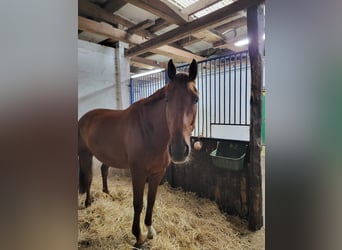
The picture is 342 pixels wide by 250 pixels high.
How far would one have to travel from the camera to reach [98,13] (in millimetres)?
750

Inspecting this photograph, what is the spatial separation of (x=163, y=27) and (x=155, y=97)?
37cm

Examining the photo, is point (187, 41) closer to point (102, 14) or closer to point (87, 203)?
point (102, 14)

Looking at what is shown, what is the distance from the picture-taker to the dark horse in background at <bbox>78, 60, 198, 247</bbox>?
0.78 meters

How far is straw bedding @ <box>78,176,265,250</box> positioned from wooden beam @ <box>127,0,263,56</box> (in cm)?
66

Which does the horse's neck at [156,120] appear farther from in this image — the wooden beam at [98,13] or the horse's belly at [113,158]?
the wooden beam at [98,13]

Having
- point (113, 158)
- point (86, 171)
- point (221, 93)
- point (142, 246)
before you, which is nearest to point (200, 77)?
point (221, 93)

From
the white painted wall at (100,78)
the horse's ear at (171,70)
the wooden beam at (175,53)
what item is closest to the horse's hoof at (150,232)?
the white painted wall at (100,78)

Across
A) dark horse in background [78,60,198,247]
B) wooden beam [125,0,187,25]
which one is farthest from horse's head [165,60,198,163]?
wooden beam [125,0,187,25]

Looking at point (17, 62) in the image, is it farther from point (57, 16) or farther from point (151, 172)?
point (151, 172)

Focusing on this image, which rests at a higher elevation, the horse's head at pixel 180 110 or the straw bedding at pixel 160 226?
the horse's head at pixel 180 110

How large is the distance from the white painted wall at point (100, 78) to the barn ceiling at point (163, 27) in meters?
0.05

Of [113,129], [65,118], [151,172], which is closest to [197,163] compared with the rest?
[151,172]

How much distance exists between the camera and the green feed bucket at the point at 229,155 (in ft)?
3.46

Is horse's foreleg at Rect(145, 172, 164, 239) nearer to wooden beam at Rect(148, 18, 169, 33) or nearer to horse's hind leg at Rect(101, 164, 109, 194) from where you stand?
horse's hind leg at Rect(101, 164, 109, 194)
